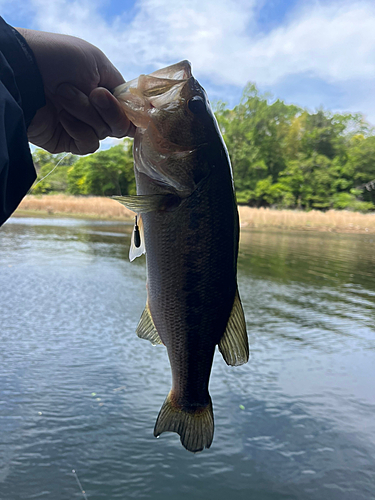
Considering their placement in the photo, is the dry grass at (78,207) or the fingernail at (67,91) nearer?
the fingernail at (67,91)

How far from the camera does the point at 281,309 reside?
759 centimetres

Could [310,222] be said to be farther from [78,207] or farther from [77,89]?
[77,89]

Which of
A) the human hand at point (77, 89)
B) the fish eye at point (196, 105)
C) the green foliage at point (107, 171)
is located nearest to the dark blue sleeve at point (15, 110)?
the human hand at point (77, 89)

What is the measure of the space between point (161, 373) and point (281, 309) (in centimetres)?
340

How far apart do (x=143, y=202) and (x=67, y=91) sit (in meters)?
0.59

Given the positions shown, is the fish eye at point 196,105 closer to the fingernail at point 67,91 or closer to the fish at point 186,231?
the fish at point 186,231

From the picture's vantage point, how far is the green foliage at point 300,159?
45219 mm

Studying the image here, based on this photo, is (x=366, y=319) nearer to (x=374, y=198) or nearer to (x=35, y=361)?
(x=35, y=361)

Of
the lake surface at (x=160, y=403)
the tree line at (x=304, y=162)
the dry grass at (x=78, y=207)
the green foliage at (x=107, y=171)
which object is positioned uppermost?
the tree line at (x=304, y=162)

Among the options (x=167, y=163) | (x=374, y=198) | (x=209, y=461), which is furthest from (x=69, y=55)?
(x=374, y=198)

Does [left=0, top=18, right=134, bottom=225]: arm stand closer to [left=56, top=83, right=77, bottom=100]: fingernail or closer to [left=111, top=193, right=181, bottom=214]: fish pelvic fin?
[left=56, top=83, right=77, bottom=100]: fingernail

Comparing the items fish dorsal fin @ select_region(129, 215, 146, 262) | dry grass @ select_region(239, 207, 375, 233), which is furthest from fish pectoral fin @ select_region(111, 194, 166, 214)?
dry grass @ select_region(239, 207, 375, 233)

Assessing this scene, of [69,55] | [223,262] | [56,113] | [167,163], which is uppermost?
[69,55]

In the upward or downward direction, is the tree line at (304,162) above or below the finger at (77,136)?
above
